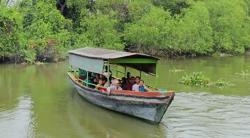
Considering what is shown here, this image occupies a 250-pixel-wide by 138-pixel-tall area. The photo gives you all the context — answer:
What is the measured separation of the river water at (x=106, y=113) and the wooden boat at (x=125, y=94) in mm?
338

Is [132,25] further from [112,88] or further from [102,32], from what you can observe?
[112,88]

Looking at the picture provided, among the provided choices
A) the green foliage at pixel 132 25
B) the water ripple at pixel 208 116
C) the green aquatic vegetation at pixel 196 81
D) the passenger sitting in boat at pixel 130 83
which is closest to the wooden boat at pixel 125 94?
the passenger sitting in boat at pixel 130 83

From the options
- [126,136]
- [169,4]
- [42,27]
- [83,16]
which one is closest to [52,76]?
[42,27]

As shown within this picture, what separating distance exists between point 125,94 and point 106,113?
5.66 ft

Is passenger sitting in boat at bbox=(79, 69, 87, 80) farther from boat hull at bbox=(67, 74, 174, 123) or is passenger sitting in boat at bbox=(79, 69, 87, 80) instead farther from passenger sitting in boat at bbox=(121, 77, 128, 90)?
passenger sitting in boat at bbox=(121, 77, 128, 90)

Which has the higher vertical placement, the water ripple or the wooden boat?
the wooden boat

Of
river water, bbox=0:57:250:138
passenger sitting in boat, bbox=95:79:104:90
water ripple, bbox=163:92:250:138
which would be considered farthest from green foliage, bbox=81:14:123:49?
passenger sitting in boat, bbox=95:79:104:90

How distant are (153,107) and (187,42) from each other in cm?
2602

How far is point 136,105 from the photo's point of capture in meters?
15.9

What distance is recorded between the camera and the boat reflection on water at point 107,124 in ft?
48.0

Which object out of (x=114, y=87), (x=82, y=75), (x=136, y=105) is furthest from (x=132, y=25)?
(x=136, y=105)

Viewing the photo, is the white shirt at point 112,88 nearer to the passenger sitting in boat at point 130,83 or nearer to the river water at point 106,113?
the passenger sitting in boat at point 130,83

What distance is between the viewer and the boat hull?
15256mm

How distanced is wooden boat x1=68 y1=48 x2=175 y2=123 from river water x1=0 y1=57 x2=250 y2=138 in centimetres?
34
